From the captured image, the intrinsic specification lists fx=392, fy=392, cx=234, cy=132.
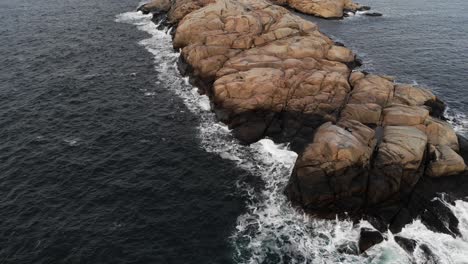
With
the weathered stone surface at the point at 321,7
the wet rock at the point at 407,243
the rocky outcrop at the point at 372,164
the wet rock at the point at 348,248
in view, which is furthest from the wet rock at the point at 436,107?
the weathered stone surface at the point at 321,7

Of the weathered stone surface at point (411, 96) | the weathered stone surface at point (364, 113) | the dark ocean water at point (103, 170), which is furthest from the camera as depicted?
the weathered stone surface at point (411, 96)

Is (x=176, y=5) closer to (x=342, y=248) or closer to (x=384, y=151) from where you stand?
(x=384, y=151)

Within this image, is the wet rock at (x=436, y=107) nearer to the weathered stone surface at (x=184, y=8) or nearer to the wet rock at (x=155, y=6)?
the weathered stone surface at (x=184, y=8)

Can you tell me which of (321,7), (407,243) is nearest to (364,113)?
(407,243)

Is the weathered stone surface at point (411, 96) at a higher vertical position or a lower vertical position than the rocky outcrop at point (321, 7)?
lower

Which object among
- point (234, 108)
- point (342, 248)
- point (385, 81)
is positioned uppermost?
point (385, 81)

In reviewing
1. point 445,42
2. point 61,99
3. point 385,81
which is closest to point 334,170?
point 385,81
